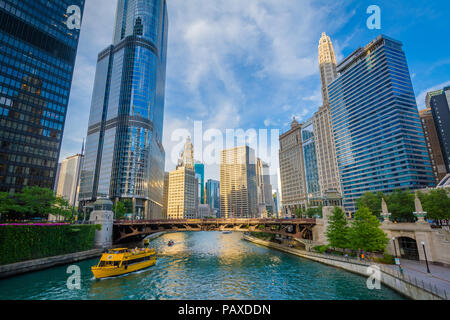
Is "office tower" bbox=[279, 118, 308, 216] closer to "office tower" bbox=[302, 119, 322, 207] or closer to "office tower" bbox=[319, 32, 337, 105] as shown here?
"office tower" bbox=[302, 119, 322, 207]

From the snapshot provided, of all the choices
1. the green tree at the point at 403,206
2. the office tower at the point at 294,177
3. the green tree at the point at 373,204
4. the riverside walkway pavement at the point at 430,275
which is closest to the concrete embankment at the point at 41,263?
the riverside walkway pavement at the point at 430,275

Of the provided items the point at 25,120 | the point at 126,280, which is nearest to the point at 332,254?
the point at 126,280

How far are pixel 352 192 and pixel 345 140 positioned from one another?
110 ft

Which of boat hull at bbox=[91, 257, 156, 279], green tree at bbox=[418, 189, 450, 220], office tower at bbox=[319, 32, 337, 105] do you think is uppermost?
office tower at bbox=[319, 32, 337, 105]

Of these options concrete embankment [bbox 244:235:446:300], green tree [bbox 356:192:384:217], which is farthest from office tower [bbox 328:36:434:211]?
concrete embankment [bbox 244:235:446:300]

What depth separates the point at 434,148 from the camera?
141750 millimetres

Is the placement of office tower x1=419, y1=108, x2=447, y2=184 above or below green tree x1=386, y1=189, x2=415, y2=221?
above

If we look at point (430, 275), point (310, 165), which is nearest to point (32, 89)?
point (430, 275)

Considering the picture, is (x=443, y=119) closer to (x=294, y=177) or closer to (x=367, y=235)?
(x=294, y=177)

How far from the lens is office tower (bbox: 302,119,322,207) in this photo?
541 feet

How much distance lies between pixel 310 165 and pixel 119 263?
161618 millimetres

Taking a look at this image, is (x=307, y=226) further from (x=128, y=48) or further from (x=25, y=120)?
(x=128, y=48)

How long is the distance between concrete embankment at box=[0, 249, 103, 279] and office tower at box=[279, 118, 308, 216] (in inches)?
6027

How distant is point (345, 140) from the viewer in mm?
143875
